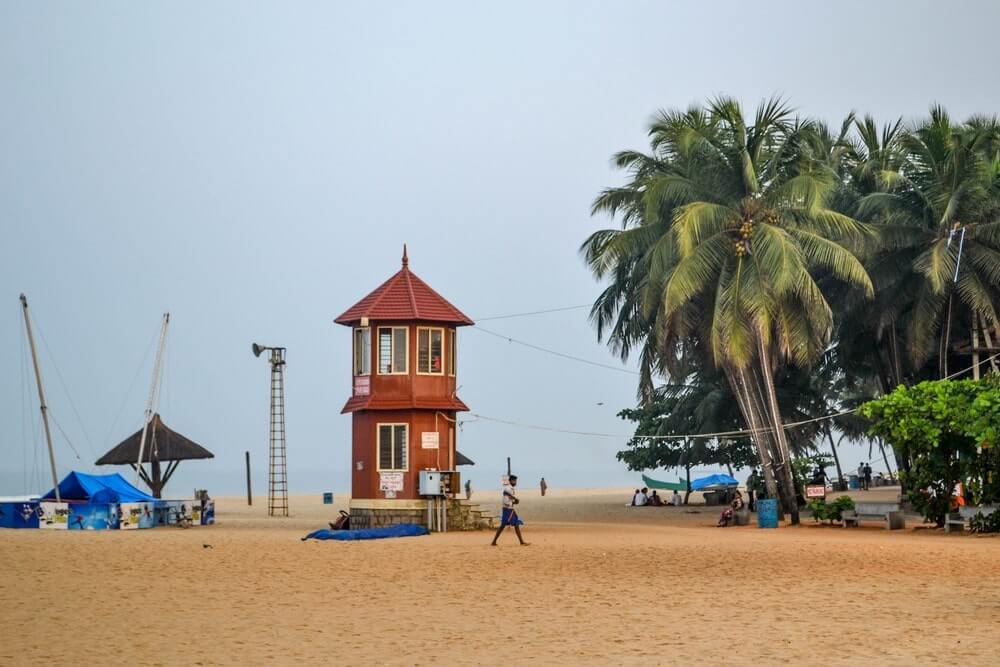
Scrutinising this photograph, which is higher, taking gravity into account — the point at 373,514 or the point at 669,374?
the point at 669,374

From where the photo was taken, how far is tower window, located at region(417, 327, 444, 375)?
31719mm

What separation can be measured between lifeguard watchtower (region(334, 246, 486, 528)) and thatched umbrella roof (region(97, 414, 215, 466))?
→ 11.0 meters

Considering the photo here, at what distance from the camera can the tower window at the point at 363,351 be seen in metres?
31.9

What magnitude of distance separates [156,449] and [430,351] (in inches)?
542

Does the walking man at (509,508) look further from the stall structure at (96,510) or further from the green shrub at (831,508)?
the stall structure at (96,510)

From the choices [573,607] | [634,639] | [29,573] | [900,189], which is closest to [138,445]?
[29,573]

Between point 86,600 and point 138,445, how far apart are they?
1046 inches

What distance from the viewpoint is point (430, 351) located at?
31922 millimetres

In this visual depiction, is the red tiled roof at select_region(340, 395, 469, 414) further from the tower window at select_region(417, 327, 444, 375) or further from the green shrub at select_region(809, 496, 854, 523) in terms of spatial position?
the green shrub at select_region(809, 496, 854, 523)

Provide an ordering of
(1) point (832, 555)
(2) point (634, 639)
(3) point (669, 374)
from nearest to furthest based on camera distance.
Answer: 1. (2) point (634, 639)
2. (1) point (832, 555)
3. (3) point (669, 374)

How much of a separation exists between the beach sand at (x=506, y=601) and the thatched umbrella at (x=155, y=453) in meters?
14.4

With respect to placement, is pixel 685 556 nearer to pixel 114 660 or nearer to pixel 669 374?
pixel 114 660

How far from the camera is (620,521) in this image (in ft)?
122

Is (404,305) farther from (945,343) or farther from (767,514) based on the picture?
(945,343)
